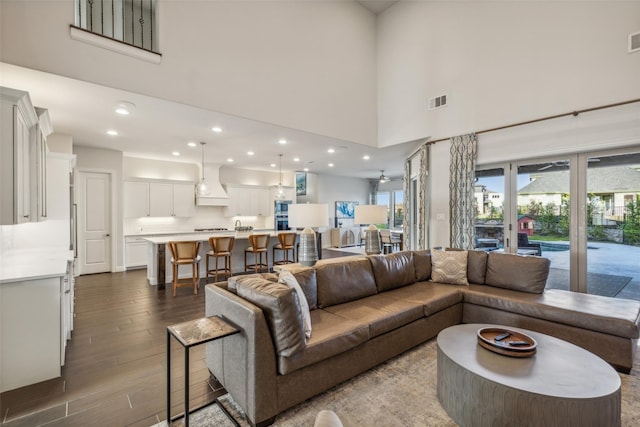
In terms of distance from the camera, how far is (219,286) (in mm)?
2498

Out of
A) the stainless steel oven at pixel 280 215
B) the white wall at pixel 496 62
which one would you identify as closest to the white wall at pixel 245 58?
the white wall at pixel 496 62

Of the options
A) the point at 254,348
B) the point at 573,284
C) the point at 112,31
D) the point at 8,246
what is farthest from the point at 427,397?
the point at 112,31

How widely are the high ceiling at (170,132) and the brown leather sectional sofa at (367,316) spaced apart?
283cm

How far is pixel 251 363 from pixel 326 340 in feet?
1.84

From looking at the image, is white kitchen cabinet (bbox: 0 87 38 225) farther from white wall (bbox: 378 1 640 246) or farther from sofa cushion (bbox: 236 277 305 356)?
white wall (bbox: 378 1 640 246)

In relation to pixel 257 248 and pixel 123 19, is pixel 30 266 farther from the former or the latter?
pixel 257 248

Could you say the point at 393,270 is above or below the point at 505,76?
below

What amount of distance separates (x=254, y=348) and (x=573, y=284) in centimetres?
448

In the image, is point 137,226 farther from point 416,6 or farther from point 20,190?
point 416,6

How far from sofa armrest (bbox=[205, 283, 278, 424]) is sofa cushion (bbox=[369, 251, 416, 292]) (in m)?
1.82

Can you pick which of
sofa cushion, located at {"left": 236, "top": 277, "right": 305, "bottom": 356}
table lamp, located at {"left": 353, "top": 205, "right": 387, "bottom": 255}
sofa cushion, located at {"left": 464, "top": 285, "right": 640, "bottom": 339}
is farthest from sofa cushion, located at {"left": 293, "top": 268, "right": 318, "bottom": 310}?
sofa cushion, located at {"left": 464, "top": 285, "right": 640, "bottom": 339}

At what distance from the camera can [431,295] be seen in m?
3.26

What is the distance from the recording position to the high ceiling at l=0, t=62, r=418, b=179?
3467 mm

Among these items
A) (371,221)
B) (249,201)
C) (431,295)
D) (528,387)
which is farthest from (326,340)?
(249,201)
